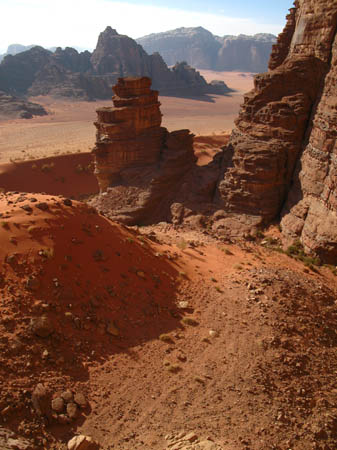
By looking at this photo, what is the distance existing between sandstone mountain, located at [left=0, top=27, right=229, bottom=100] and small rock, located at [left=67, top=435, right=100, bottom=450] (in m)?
84.0

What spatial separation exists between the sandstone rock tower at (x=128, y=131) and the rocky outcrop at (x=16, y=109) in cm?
4961

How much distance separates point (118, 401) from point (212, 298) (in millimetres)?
4800

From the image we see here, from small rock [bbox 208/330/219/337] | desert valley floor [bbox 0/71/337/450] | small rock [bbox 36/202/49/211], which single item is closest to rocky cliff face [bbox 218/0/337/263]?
desert valley floor [bbox 0/71/337/450]

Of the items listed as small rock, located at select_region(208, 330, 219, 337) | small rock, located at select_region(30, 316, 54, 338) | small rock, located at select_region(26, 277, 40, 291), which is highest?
small rock, located at select_region(26, 277, 40, 291)

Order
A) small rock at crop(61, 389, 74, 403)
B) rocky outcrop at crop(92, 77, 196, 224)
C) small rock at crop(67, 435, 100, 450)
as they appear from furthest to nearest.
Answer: rocky outcrop at crop(92, 77, 196, 224) → small rock at crop(61, 389, 74, 403) → small rock at crop(67, 435, 100, 450)

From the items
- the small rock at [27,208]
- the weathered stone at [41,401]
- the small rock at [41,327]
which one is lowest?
the weathered stone at [41,401]

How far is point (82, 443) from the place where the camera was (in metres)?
6.76

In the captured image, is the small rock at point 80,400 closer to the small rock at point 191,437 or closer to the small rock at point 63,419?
the small rock at point 63,419

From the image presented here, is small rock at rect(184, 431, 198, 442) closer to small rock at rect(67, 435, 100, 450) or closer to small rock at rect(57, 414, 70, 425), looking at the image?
small rock at rect(67, 435, 100, 450)

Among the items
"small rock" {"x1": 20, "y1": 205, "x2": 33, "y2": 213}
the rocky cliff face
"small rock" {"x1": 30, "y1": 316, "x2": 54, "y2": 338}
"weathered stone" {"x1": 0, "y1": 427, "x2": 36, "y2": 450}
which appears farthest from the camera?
the rocky cliff face

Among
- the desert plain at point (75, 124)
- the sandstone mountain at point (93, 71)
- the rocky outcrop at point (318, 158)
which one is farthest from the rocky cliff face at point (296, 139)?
the sandstone mountain at point (93, 71)

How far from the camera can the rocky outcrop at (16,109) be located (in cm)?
6488

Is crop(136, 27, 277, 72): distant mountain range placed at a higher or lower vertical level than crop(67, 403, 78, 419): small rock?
higher

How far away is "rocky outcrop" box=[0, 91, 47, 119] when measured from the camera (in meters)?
64.9
